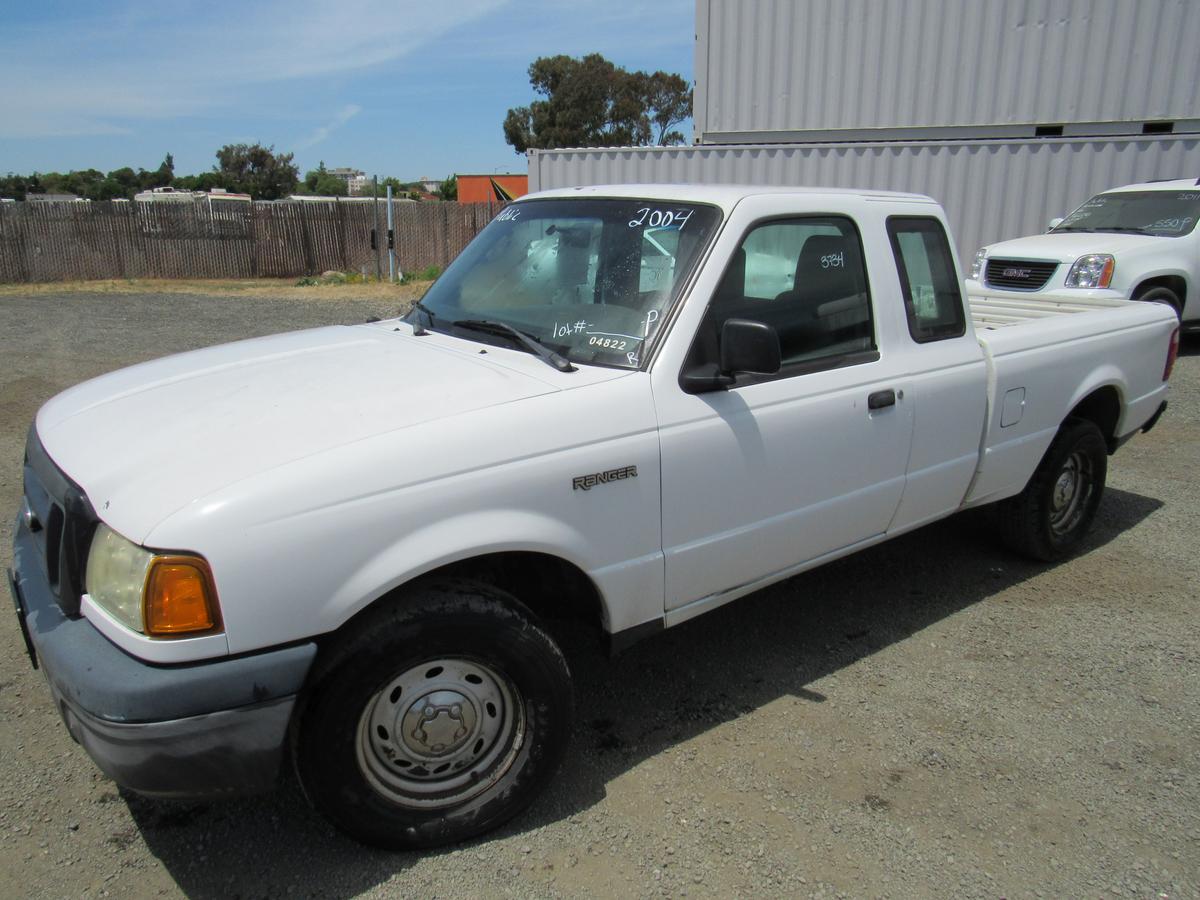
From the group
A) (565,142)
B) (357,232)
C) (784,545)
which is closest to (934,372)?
(784,545)

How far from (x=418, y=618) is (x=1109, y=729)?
263cm

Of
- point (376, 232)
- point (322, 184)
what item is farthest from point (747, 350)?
point (322, 184)

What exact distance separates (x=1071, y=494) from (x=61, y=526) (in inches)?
186

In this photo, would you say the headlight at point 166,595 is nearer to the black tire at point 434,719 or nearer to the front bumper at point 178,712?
the front bumper at point 178,712

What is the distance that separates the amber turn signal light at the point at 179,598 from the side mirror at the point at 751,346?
5.43 feet

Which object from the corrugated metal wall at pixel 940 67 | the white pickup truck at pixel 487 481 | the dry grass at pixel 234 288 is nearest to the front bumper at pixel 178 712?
the white pickup truck at pixel 487 481

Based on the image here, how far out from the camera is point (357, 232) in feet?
74.3

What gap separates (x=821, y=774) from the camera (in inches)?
121

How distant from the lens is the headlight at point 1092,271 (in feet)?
31.7

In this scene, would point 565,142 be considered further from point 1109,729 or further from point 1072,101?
point 1109,729

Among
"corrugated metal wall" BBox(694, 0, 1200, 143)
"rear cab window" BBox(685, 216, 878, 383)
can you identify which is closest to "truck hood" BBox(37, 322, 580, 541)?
"rear cab window" BBox(685, 216, 878, 383)

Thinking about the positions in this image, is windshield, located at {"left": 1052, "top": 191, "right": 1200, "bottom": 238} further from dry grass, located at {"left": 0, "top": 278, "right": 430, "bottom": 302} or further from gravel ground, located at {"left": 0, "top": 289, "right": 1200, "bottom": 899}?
dry grass, located at {"left": 0, "top": 278, "right": 430, "bottom": 302}

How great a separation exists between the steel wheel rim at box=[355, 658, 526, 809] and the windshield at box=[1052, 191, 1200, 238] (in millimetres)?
10488

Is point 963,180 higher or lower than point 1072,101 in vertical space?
lower
